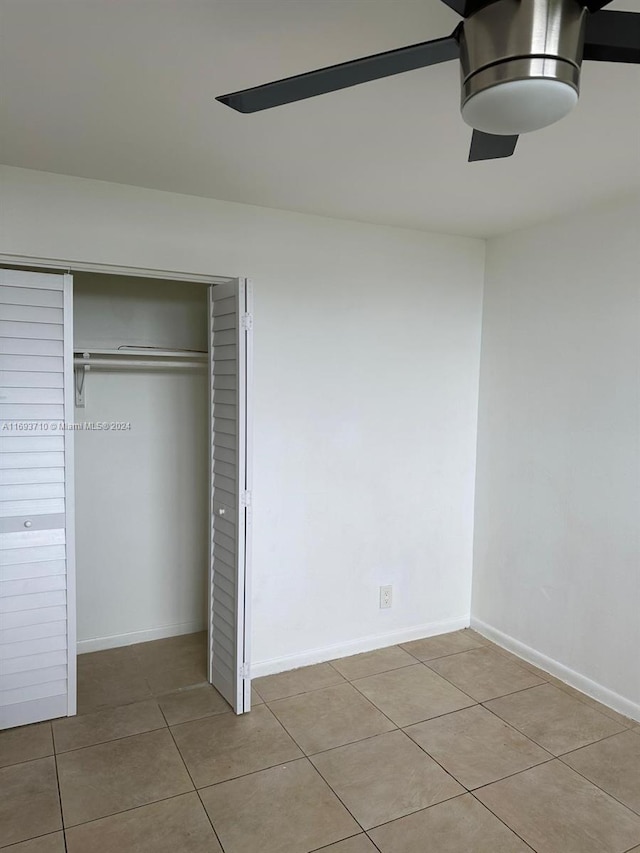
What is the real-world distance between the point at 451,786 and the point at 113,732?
1.41 meters

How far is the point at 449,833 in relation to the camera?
2.09 metres

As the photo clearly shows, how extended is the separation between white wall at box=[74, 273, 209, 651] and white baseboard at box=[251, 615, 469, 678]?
0.73 meters

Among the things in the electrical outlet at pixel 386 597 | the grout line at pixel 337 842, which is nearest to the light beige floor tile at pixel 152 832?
the grout line at pixel 337 842

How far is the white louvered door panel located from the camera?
269cm

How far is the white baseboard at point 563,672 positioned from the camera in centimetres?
282

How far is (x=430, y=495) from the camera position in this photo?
358cm

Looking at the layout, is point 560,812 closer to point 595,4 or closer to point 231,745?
point 231,745

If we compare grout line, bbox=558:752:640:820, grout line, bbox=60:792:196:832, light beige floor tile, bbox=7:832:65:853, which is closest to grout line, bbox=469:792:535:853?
grout line, bbox=558:752:640:820

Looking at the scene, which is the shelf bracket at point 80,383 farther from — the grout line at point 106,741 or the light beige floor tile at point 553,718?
the light beige floor tile at point 553,718

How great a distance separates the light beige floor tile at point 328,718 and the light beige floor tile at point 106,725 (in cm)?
56

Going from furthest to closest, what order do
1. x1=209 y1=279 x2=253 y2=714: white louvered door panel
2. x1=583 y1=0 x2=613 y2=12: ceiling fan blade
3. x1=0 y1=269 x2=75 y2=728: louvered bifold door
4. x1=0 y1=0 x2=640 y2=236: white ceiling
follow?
x1=209 y1=279 x2=253 y2=714: white louvered door panel
x1=0 y1=269 x2=75 y2=728: louvered bifold door
x1=0 y1=0 x2=640 y2=236: white ceiling
x1=583 y1=0 x2=613 y2=12: ceiling fan blade

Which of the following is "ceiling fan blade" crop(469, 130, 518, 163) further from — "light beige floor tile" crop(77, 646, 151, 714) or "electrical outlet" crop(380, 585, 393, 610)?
"light beige floor tile" crop(77, 646, 151, 714)

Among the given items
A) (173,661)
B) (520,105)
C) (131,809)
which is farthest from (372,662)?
(520,105)

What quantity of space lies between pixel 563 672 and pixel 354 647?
3.54 feet
